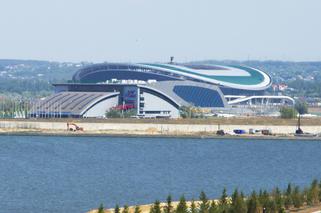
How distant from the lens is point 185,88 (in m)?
106

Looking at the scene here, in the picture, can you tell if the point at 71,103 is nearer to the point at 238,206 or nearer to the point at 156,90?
the point at 156,90

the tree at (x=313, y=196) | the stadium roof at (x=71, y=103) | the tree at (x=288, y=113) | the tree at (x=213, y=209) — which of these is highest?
the stadium roof at (x=71, y=103)

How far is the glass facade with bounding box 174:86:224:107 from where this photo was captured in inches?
4131

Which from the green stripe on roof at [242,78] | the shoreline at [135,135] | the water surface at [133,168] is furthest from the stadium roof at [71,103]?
the green stripe on roof at [242,78]

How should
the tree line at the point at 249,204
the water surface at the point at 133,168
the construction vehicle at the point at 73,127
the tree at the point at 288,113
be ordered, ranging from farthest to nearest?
the tree at the point at 288,113 → the construction vehicle at the point at 73,127 → the water surface at the point at 133,168 → the tree line at the point at 249,204

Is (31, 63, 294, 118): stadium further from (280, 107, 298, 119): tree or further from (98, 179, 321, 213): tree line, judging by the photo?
(98, 179, 321, 213): tree line

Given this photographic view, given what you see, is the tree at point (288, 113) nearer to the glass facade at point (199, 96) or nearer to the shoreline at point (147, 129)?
the shoreline at point (147, 129)

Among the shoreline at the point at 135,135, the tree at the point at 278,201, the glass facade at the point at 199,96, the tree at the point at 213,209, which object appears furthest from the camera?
the glass facade at the point at 199,96

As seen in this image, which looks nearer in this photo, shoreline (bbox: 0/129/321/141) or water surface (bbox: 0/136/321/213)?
water surface (bbox: 0/136/321/213)

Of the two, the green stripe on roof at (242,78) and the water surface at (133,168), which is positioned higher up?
the green stripe on roof at (242,78)

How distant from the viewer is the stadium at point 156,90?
310ft

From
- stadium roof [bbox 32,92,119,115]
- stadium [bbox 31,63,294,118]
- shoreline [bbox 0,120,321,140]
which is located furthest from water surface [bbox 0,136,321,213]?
stadium [bbox 31,63,294,118]

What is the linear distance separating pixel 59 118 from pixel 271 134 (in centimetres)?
1550

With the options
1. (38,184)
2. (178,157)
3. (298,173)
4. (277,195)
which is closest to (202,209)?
(277,195)
